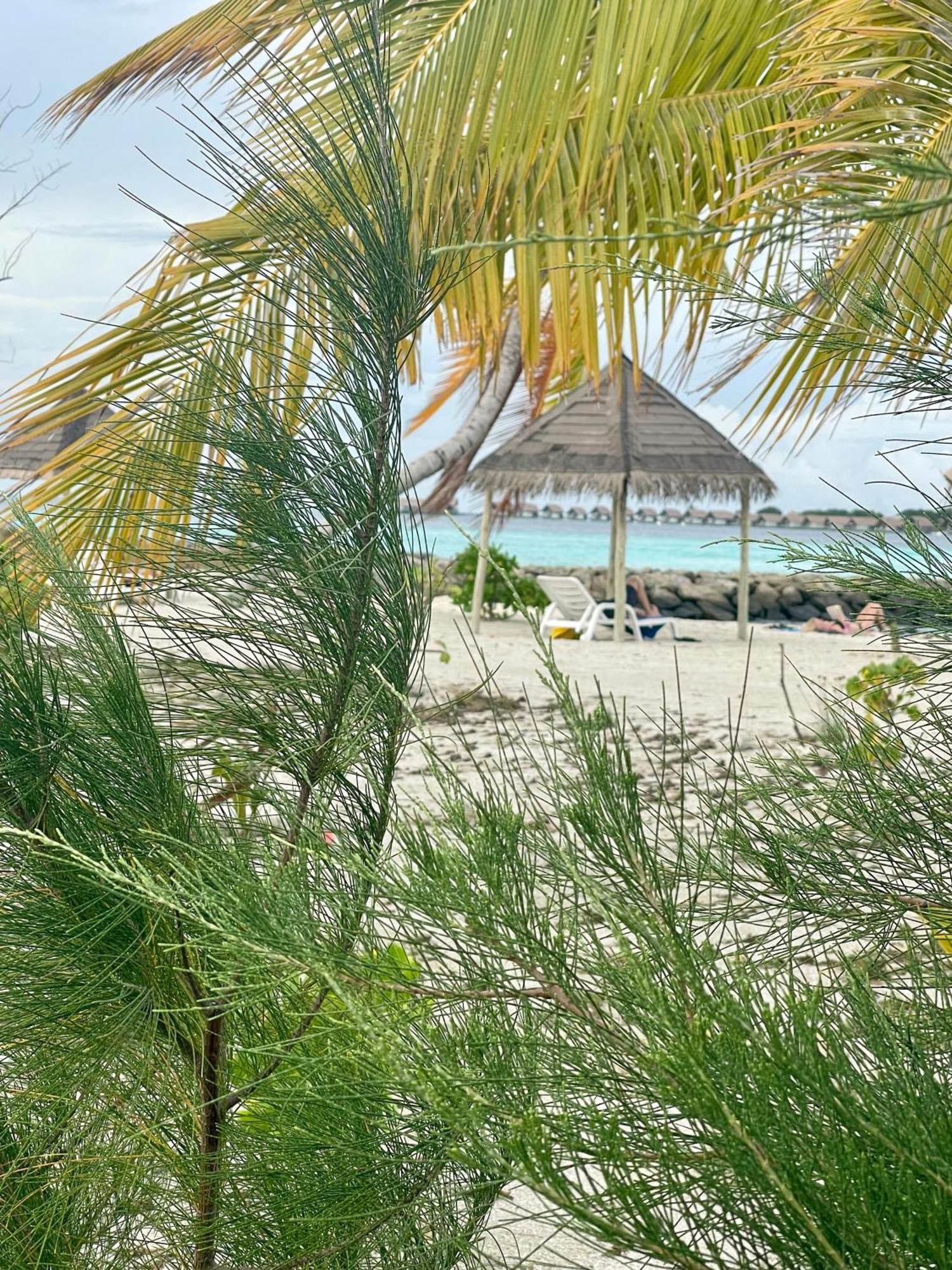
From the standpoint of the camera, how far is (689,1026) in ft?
2.27

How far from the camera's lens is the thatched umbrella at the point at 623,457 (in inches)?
587

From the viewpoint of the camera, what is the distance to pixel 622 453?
1483 centimetres

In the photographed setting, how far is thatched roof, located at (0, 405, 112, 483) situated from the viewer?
3.19 meters

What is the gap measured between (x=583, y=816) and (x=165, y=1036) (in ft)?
1.87

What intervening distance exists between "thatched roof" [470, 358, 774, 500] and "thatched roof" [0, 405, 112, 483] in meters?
5.81

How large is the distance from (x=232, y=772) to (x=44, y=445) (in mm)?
11023

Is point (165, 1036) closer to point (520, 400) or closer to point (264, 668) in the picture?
point (264, 668)

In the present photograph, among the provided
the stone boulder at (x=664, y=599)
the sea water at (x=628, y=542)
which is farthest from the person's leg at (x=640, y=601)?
the sea water at (x=628, y=542)

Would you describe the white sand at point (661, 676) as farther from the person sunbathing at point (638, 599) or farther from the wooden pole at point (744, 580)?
the person sunbathing at point (638, 599)

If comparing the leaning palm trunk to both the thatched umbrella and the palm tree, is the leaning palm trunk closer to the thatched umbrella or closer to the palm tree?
the palm tree

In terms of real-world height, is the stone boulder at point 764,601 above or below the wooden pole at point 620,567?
below

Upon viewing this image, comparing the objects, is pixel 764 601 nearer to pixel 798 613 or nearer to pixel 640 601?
pixel 798 613

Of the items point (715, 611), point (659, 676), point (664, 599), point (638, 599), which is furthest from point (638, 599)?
point (659, 676)

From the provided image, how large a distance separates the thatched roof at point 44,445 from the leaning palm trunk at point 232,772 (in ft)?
0.67
